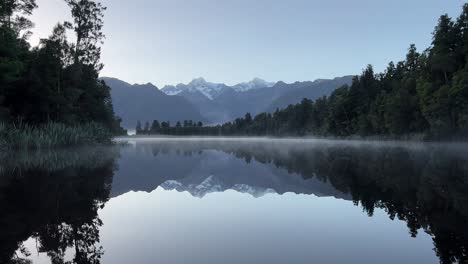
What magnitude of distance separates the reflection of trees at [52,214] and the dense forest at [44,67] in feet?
61.0

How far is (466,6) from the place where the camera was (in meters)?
55.8

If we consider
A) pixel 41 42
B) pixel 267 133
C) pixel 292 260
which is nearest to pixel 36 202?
pixel 292 260

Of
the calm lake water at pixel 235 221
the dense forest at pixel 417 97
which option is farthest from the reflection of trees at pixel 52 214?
the dense forest at pixel 417 97

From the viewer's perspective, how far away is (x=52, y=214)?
8242 mm

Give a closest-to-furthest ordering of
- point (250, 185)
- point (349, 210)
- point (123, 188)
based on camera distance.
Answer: point (349, 210), point (123, 188), point (250, 185)

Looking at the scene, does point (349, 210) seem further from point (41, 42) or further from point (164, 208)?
point (41, 42)

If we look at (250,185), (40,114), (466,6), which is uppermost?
(466,6)

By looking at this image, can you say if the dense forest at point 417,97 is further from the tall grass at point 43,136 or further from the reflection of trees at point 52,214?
the reflection of trees at point 52,214

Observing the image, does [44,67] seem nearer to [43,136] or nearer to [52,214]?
[43,136]

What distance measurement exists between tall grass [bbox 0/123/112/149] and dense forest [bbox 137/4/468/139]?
144 ft

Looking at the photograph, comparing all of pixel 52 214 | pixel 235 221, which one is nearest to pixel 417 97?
pixel 235 221

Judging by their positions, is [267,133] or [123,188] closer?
[123,188]

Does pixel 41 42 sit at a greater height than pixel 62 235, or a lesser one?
greater

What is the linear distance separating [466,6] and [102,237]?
62.9 m
